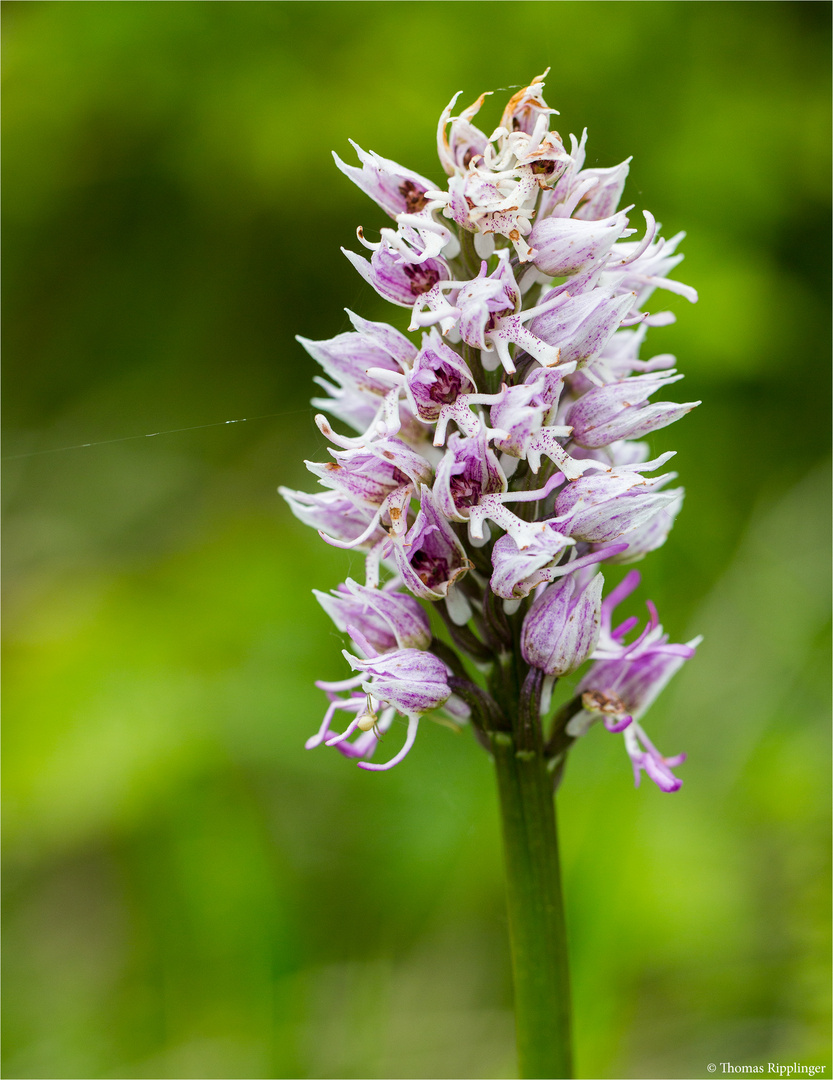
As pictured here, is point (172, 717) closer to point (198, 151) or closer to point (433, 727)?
point (433, 727)

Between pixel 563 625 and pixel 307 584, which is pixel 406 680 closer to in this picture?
pixel 563 625

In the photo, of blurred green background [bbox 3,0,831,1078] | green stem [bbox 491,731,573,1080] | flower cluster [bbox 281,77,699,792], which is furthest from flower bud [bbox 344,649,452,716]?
blurred green background [bbox 3,0,831,1078]

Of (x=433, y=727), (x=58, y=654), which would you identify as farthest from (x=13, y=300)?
(x=433, y=727)

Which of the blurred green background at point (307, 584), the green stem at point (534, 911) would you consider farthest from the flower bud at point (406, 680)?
the blurred green background at point (307, 584)

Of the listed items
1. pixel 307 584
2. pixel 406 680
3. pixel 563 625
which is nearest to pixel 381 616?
pixel 406 680

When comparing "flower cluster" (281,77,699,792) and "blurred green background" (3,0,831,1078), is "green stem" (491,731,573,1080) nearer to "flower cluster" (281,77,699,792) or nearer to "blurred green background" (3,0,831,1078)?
"flower cluster" (281,77,699,792)

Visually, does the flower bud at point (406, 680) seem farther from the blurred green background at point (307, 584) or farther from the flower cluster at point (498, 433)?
the blurred green background at point (307, 584)
